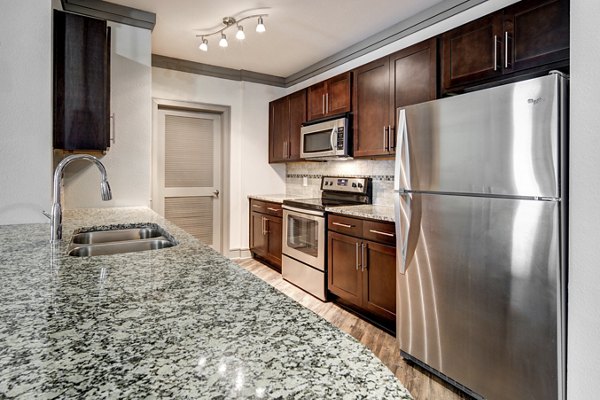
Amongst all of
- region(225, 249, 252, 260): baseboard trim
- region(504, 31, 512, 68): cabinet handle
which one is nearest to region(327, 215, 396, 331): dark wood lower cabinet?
region(504, 31, 512, 68): cabinet handle

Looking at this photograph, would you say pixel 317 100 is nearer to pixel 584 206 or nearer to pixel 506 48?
pixel 506 48

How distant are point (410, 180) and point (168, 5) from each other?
2.40 m

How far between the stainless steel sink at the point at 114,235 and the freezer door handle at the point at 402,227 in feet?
4.62

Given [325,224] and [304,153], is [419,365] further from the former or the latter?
[304,153]

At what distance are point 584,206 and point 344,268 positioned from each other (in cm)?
190

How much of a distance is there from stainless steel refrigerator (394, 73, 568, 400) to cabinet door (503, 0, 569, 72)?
1.59ft

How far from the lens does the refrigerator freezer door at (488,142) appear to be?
146cm

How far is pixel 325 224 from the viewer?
312 cm

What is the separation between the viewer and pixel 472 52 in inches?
85.3

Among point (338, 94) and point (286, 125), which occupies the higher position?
point (338, 94)

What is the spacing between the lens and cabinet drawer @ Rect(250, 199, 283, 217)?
3.96m

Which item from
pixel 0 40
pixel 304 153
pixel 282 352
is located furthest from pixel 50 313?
pixel 304 153

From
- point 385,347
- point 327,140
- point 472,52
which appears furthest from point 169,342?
point 327,140

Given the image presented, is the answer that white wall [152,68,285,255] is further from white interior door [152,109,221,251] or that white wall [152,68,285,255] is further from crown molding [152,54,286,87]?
white interior door [152,109,221,251]
